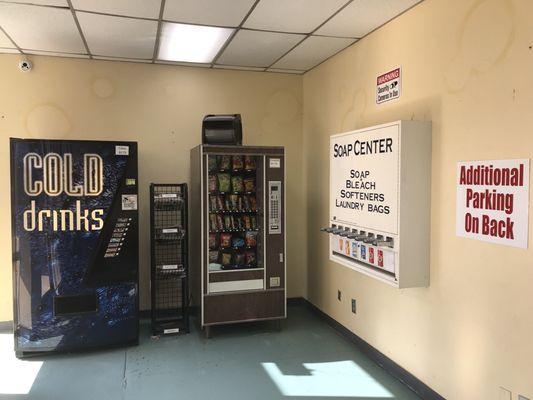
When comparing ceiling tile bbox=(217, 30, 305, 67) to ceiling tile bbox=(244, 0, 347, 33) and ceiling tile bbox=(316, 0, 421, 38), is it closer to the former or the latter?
ceiling tile bbox=(244, 0, 347, 33)

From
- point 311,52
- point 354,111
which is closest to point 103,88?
point 311,52

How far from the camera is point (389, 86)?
134 inches

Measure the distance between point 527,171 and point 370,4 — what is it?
5.29 ft

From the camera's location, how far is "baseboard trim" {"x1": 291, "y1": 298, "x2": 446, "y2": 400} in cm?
301

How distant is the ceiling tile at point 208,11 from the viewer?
301 cm

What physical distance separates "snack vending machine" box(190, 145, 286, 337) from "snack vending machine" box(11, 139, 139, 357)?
2.16ft

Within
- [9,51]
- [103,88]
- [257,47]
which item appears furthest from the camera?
[103,88]

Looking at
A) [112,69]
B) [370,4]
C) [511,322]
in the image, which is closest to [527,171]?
[511,322]

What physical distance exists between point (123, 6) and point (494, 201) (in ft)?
9.11

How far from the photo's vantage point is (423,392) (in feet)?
9.93

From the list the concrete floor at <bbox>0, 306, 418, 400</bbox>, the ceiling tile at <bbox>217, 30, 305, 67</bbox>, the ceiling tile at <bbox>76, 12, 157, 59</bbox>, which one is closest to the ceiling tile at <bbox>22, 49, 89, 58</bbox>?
the ceiling tile at <bbox>76, 12, 157, 59</bbox>

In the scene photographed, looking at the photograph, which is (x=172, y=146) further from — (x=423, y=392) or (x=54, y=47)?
(x=423, y=392)

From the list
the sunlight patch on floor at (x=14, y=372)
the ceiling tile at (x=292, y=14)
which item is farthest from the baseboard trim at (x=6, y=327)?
the ceiling tile at (x=292, y=14)

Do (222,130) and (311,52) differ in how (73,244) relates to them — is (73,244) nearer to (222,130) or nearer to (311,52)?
(222,130)
